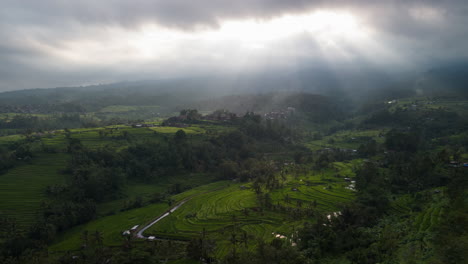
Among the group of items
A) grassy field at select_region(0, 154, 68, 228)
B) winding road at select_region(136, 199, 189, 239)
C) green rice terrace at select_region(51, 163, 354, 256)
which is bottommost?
winding road at select_region(136, 199, 189, 239)

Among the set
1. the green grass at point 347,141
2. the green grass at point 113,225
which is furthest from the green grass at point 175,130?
the green grass at point 347,141

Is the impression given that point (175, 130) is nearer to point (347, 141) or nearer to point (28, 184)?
point (28, 184)

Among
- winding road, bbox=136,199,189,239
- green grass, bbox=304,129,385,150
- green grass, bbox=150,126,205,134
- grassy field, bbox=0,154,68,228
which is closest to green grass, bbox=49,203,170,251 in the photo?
winding road, bbox=136,199,189,239

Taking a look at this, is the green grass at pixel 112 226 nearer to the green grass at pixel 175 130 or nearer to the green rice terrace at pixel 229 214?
the green rice terrace at pixel 229 214

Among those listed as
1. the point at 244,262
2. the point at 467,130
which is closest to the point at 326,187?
the point at 244,262

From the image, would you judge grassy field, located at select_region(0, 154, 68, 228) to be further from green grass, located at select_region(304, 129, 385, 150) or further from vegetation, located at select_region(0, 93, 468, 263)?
green grass, located at select_region(304, 129, 385, 150)

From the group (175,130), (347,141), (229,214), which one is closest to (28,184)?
(229,214)

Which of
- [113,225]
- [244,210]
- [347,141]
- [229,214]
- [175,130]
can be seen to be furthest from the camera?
[347,141]

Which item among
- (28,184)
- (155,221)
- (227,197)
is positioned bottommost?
(155,221)

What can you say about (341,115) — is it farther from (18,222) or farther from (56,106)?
(56,106)
